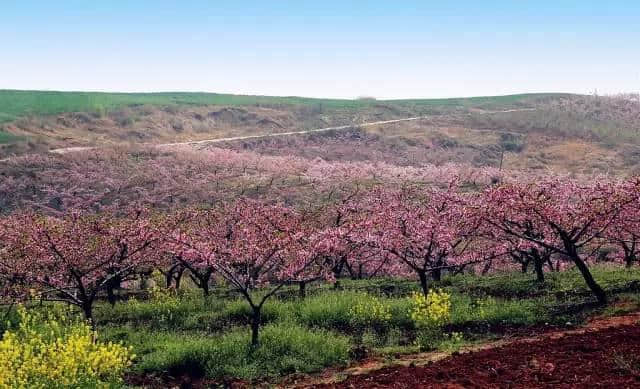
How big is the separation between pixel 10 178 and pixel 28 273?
57.2 meters

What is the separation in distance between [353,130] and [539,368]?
134 m

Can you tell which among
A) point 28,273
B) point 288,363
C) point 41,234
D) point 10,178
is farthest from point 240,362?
point 10,178

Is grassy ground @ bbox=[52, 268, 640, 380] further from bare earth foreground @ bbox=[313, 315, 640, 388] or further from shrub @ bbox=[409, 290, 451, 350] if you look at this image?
bare earth foreground @ bbox=[313, 315, 640, 388]

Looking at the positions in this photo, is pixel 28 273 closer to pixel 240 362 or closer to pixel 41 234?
pixel 41 234

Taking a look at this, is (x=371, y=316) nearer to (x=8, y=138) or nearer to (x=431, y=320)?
(x=431, y=320)

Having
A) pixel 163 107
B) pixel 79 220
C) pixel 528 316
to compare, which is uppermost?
pixel 163 107

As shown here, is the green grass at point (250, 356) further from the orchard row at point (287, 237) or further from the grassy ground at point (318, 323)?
the orchard row at point (287, 237)

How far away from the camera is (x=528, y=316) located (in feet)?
63.4

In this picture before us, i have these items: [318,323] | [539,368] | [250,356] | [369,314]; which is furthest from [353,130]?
[539,368]

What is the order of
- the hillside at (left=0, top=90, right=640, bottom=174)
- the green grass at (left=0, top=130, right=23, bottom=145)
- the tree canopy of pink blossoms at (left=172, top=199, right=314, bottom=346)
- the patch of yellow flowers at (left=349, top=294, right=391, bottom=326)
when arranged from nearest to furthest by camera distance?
1. the tree canopy of pink blossoms at (left=172, top=199, right=314, bottom=346)
2. the patch of yellow flowers at (left=349, top=294, right=391, bottom=326)
3. the green grass at (left=0, top=130, right=23, bottom=145)
4. the hillside at (left=0, top=90, right=640, bottom=174)

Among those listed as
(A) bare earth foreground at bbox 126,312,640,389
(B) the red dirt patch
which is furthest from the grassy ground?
(B) the red dirt patch

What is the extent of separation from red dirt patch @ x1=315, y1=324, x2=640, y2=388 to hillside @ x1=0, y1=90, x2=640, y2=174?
88.5 meters

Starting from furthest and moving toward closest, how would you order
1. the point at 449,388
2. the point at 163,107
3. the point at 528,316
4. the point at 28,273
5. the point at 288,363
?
the point at 163,107 < the point at 28,273 < the point at 528,316 < the point at 288,363 < the point at 449,388

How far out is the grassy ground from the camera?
17.0 meters
